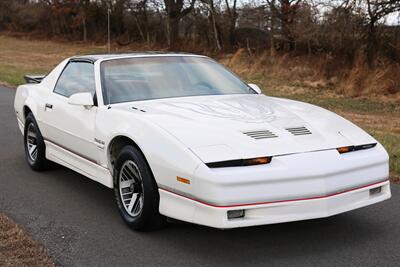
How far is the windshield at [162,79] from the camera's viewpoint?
4.95m

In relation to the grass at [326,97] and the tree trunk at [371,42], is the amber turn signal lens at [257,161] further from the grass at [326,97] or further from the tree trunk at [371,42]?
the tree trunk at [371,42]

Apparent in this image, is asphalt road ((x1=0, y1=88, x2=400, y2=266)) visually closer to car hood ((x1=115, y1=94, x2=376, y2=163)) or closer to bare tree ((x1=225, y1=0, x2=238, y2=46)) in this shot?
car hood ((x1=115, y1=94, x2=376, y2=163))

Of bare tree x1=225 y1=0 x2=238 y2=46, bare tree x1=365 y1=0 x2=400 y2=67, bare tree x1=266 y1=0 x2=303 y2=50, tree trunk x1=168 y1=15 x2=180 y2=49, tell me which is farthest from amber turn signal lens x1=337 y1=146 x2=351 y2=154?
tree trunk x1=168 y1=15 x2=180 y2=49

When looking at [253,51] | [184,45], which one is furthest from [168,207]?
[184,45]

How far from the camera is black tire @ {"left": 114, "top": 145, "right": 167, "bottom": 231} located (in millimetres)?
3957

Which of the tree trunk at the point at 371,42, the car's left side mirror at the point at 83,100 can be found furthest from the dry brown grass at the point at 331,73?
the car's left side mirror at the point at 83,100

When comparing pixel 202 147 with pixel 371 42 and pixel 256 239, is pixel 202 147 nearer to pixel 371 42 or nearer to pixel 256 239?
pixel 256 239

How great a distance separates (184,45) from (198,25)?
1.36 meters

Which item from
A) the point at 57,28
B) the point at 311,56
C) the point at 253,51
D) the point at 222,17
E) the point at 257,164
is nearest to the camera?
the point at 257,164

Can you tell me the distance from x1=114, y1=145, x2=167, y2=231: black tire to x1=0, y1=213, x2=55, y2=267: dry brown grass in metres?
0.73

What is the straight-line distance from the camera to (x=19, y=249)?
12.6 feet

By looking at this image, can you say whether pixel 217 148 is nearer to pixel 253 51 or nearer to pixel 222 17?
pixel 253 51

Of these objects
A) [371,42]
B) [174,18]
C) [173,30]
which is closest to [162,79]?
[371,42]

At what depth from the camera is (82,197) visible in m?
5.22
